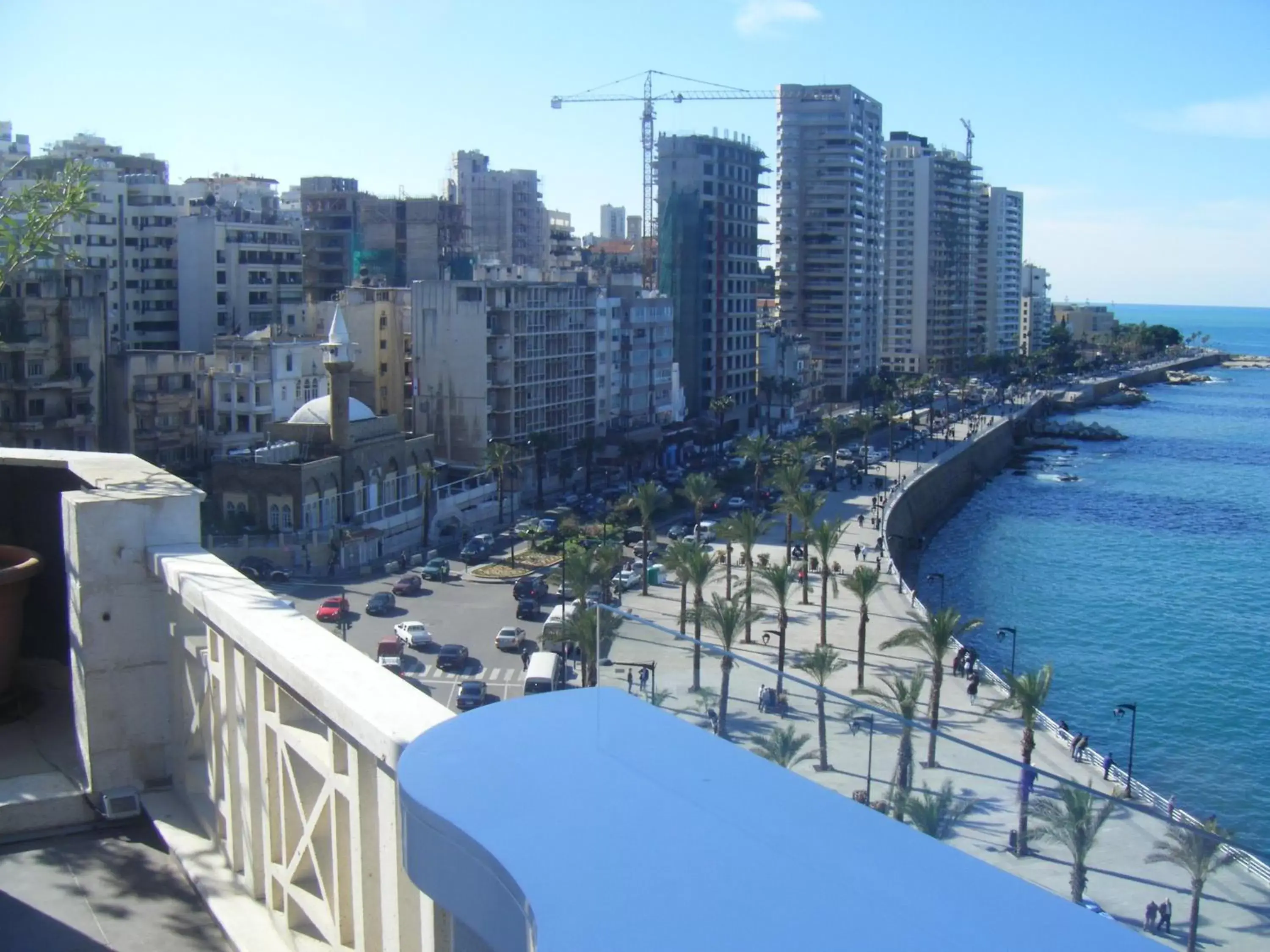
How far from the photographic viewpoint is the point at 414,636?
22484 mm

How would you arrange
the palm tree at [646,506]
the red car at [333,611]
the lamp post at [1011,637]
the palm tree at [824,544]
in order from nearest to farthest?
the palm tree at [824,544] < the red car at [333,611] < the lamp post at [1011,637] < the palm tree at [646,506]

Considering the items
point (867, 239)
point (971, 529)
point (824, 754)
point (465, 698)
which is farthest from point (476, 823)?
point (867, 239)

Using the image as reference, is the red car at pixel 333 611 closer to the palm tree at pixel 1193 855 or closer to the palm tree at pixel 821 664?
the palm tree at pixel 821 664

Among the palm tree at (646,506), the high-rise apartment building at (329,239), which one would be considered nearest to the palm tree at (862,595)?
the palm tree at (646,506)

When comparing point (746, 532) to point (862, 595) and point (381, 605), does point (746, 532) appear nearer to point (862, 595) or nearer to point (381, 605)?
point (862, 595)

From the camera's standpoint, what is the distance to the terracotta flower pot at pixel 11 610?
184 inches

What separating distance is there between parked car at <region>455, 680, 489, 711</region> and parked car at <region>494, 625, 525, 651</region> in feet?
10.7

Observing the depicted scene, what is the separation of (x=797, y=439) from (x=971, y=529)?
7.36 m

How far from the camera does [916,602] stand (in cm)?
2695

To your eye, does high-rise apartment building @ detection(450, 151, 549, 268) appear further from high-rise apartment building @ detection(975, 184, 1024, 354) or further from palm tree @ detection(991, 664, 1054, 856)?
palm tree @ detection(991, 664, 1054, 856)

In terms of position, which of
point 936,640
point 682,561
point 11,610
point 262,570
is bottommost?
point 262,570

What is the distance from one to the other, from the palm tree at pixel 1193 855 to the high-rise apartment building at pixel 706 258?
48.4 meters

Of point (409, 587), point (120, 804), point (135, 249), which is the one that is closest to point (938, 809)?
point (120, 804)

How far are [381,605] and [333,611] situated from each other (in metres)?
1.15
